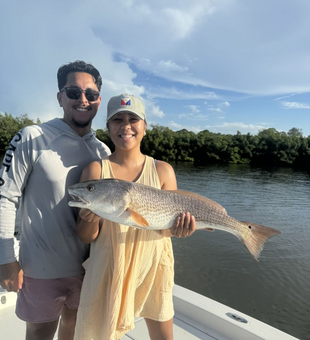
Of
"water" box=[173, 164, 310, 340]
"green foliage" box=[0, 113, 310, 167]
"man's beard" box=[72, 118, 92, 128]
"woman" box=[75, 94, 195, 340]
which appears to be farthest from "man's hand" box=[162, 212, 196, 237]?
"green foliage" box=[0, 113, 310, 167]

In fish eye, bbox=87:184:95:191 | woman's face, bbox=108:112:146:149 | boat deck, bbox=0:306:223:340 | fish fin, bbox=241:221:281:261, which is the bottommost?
boat deck, bbox=0:306:223:340

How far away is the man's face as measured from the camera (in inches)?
87.9

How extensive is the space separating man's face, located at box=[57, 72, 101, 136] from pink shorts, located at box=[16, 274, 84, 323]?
131 cm

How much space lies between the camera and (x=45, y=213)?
209 centimetres

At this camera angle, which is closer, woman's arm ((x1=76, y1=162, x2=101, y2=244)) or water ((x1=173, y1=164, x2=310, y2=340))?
woman's arm ((x1=76, y1=162, x2=101, y2=244))

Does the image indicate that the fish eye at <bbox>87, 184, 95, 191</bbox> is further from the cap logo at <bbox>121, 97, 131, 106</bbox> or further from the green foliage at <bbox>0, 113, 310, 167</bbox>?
the green foliage at <bbox>0, 113, 310, 167</bbox>

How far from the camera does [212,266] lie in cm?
945

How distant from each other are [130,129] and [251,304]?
7463 millimetres

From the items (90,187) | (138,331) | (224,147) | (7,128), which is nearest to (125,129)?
(90,187)

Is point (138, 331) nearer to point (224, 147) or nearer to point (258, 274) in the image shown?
point (258, 274)

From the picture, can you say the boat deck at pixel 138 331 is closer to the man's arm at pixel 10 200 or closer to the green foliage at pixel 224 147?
the man's arm at pixel 10 200

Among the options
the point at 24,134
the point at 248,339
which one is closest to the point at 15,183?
the point at 24,134

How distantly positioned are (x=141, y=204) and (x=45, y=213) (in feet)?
2.58

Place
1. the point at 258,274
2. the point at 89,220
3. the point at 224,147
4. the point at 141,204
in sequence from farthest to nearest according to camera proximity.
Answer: the point at 224,147 → the point at 258,274 → the point at 141,204 → the point at 89,220
